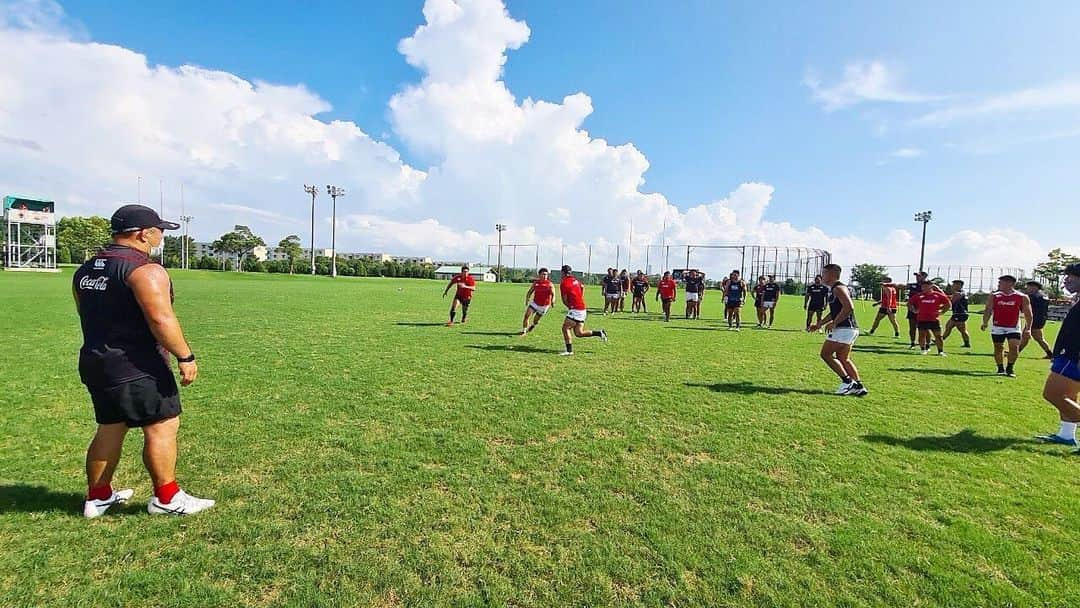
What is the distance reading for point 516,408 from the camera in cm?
627

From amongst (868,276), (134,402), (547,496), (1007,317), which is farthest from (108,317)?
(868,276)

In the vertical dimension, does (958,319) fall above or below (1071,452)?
above

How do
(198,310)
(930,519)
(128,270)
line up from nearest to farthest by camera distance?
(128,270) < (930,519) < (198,310)

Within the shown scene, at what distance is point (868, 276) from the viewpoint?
68.5 metres

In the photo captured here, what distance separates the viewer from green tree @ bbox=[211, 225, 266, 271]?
89.9 m

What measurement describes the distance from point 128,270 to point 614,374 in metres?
6.76

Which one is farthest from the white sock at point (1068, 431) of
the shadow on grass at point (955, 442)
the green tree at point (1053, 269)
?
the green tree at point (1053, 269)

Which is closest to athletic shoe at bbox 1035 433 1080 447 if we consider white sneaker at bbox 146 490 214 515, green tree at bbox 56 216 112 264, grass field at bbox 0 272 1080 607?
grass field at bbox 0 272 1080 607

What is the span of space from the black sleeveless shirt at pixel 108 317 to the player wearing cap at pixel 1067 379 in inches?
317

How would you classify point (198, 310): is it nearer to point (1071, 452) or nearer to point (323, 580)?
point (323, 580)

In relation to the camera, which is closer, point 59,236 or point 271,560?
point 271,560

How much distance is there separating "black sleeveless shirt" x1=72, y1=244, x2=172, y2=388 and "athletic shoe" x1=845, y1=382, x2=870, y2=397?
8400mm

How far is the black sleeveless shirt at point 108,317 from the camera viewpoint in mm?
3227

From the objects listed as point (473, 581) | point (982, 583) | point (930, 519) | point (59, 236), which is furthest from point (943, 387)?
point (59, 236)
